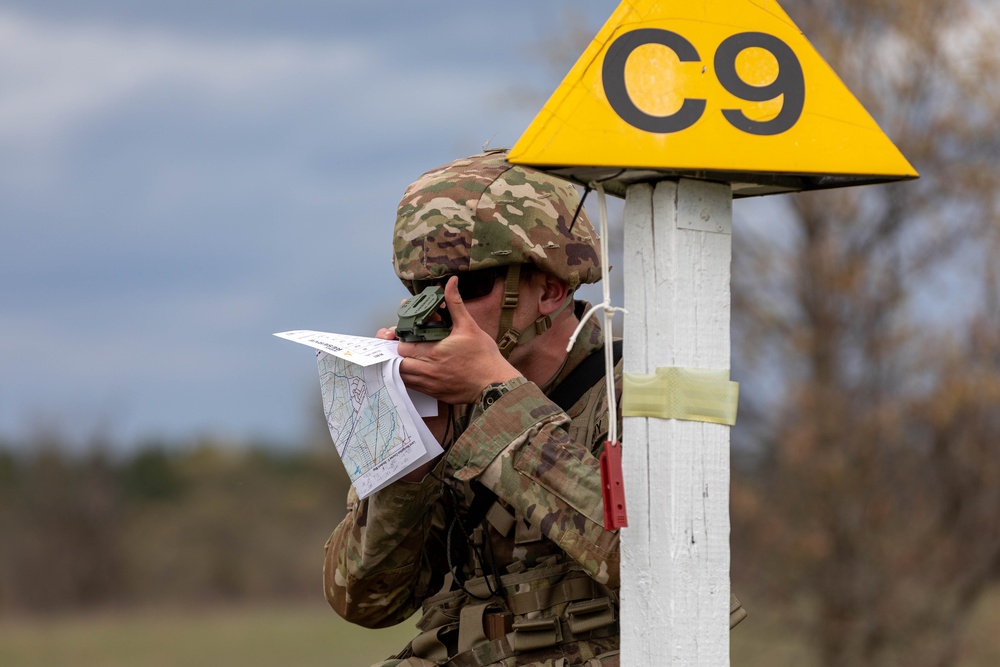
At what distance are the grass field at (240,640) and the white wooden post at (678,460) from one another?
10091mm

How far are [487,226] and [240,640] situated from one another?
1932 cm

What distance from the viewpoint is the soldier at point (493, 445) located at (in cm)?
306

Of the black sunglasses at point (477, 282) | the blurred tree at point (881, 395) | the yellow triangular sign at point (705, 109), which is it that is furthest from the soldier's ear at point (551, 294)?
the blurred tree at point (881, 395)

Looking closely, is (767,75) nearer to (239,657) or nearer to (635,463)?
(635,463)

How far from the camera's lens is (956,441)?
464 inches

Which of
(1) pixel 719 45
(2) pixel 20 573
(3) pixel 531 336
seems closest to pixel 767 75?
(1) pixel 719 45

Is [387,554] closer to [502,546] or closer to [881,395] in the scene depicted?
[502,546]

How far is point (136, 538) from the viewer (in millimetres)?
30172

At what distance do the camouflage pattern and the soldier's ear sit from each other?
4cm

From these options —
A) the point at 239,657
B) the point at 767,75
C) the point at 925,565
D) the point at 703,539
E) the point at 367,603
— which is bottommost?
the point at 239,657

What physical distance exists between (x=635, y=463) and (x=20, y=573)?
28.0m

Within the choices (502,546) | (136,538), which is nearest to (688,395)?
(502,546)

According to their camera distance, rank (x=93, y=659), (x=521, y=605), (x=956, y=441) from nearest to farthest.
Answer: (x=521, y=605), (x=956, y=441), (x=93, y=659)

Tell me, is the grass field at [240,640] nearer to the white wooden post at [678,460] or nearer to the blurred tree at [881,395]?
the blurred tree at [881,395]
